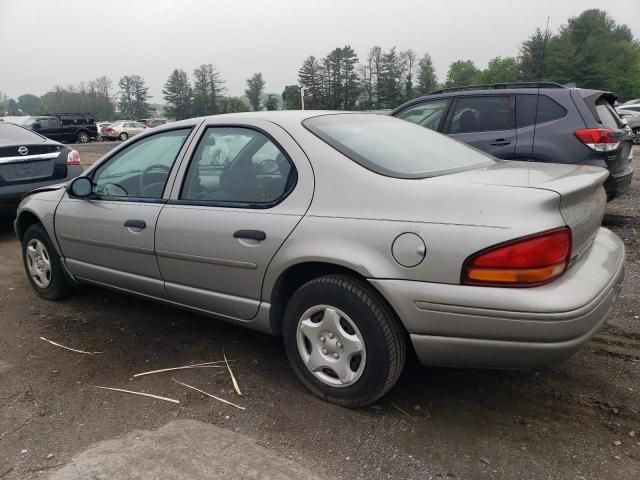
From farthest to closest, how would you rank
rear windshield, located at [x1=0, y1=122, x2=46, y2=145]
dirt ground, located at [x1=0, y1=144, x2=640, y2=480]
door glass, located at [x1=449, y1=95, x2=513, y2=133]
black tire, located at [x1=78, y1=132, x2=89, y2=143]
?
black tire, located at [x1=78, y1=132, x2=89, y2=143], rear windshield, located at [x1=0, y1=122, x2=46, y2=145], door glass, located at [x1=449, y1=95, x2=513, y2=133], dirt ground, located at [x1=0, y1=144, x2=640, y2=480]

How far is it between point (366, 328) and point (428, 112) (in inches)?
185

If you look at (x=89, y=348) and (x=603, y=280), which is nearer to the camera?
(x=603, y=280)

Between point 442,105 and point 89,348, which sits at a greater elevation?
point 442,105

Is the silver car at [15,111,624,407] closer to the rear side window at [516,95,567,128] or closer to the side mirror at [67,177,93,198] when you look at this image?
the side mirror at [67,177,93,198]

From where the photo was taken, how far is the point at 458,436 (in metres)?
2.45

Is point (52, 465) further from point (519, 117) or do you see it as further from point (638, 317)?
point (519, 117)

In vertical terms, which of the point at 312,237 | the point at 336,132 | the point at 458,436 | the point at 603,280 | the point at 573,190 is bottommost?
the point at 458,436

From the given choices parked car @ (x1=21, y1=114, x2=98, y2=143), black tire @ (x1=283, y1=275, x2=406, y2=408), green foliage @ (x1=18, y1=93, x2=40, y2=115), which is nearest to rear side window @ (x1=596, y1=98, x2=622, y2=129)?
black tire @ (x1=283, y1=275, x2=406, y2=408)

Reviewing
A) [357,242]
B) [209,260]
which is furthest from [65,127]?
[357,242]

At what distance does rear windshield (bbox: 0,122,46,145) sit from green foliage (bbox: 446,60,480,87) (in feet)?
310

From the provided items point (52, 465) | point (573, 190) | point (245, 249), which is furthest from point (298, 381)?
point (573, 190)

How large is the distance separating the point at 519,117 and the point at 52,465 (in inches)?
210

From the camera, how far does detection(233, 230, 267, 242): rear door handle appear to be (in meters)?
2.74

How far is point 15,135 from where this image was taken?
6.63m
